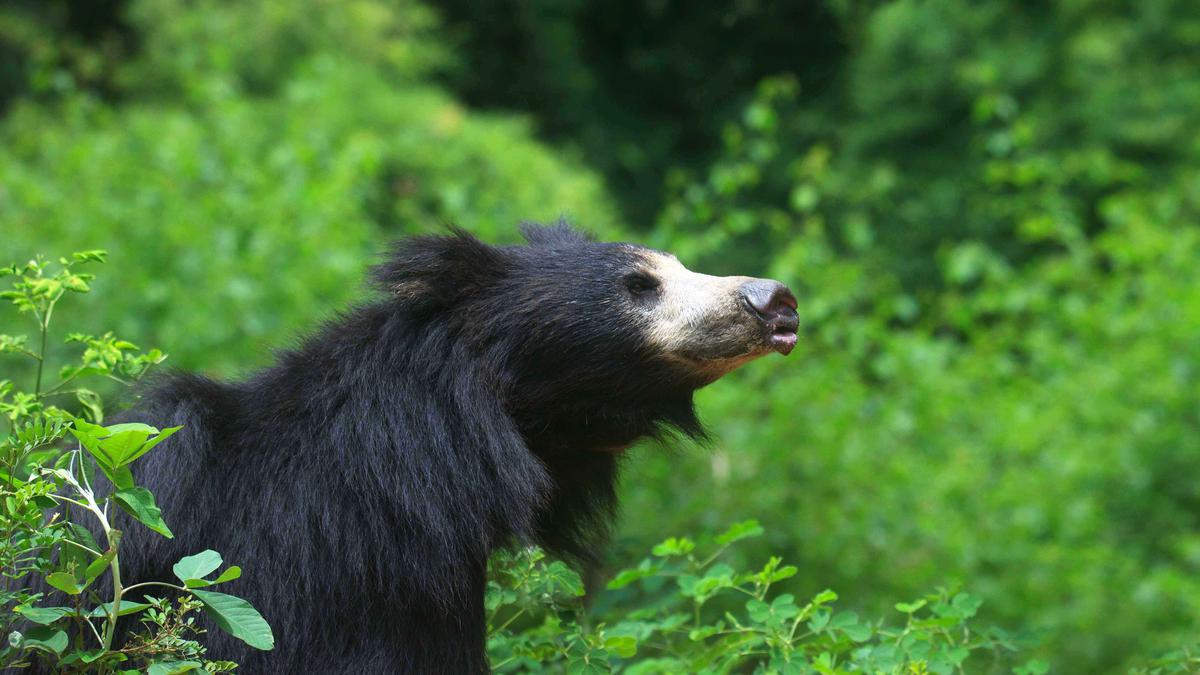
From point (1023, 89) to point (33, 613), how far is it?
905 cm

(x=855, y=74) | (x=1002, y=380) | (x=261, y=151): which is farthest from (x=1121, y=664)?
(x=855, y=74)

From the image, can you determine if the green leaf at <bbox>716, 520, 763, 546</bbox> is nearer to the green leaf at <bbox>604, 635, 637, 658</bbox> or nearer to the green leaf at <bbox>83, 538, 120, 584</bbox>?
the green leaf at <bbox>604, 635, 637, 658</bbox>

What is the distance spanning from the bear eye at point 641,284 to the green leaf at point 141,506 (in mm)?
1160

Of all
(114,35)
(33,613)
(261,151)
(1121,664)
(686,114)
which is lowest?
(33,613)

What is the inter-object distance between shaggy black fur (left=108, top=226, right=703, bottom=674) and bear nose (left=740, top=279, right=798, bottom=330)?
0.25 m

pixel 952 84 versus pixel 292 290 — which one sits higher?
pixel 952 84

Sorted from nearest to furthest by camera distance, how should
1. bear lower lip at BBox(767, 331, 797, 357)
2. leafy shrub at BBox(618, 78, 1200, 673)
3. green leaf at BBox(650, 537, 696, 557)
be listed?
bear lower lip at BBox(767, 331, 797, 357) < green leaf at BBox(650, 537, 696, 557) < leafy shrub at BBox(618, 78, 1200, 673)

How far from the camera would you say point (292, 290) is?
5.82 meters

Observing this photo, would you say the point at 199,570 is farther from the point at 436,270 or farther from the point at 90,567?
the point at 436,270

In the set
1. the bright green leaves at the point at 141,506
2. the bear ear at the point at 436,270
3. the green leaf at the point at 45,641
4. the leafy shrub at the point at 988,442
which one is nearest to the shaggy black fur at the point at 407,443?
the bear ear at the point at 436,270

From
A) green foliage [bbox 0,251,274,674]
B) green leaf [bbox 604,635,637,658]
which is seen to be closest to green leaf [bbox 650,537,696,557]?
green leaf [bbox 604,635,637,658]

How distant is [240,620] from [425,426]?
70 centimetres

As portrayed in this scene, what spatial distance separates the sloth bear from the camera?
2557 millimetres

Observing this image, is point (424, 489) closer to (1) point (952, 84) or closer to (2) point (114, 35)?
(1) point (952, 84)
